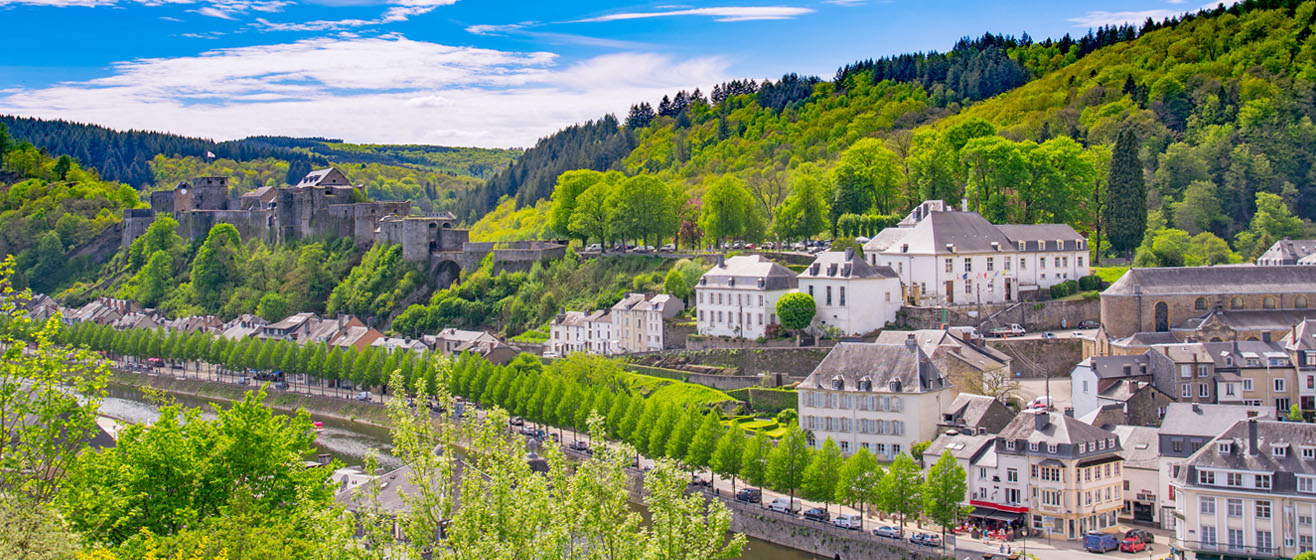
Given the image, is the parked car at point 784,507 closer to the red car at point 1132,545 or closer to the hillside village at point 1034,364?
the hillside village at point 1034,364

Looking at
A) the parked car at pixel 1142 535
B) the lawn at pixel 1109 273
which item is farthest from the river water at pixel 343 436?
the lawn at pixel 1109 273

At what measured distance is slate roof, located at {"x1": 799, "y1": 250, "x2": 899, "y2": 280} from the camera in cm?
5725

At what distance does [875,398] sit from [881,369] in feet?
4.22

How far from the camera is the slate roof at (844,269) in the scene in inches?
2254

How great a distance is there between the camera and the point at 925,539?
37781mm

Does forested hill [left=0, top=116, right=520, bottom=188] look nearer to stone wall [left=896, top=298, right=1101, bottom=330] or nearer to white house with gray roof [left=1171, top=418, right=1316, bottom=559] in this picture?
stone wall [left=896, top=298, right=1101, bottom=330]

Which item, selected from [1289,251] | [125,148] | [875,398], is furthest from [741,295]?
[125,148]

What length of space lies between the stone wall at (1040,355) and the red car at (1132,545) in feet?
52.3

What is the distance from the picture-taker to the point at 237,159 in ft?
606

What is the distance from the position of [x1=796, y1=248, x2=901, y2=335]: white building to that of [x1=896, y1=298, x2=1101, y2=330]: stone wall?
1070 millimetres

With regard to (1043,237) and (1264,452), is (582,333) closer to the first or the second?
(1043,237)

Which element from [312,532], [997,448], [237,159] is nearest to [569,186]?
[997,448]

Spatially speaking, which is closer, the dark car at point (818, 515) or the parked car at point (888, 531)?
the parked car at point (888, 531)

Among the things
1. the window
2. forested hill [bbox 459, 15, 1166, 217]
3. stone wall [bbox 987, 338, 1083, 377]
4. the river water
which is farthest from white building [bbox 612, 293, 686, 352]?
forested hill [bbox 459, 15, 1166, 217]
